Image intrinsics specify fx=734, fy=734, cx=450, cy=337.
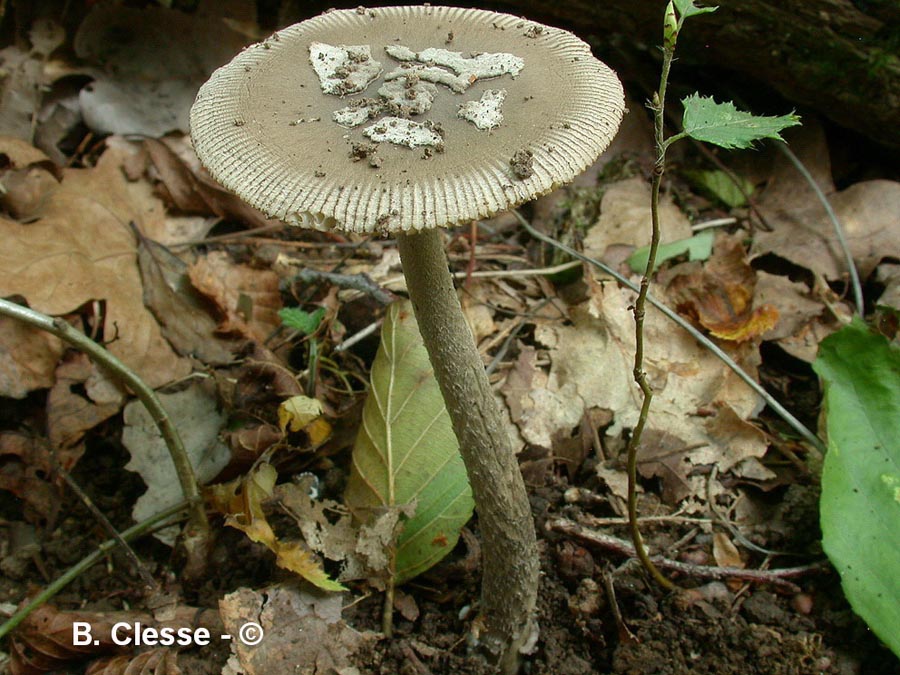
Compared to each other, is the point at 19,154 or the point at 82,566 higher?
the point at 19,154

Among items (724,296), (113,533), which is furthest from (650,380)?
(113,533)

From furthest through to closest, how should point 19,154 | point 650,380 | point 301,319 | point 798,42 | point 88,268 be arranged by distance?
point 19,154 → point 798,42 → point 88,268 → point 650,380 → point 301,319

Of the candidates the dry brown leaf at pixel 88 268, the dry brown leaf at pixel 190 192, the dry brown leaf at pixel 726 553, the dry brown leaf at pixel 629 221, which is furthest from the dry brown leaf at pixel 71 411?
the dry brown leaf at pixel 726 553

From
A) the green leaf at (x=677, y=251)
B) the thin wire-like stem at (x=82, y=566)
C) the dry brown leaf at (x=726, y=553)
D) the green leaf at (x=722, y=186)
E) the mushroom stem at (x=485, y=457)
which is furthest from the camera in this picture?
the green leaf at (x=722, y=186)

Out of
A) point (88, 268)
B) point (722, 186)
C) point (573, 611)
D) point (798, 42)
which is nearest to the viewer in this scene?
point (573, 611)

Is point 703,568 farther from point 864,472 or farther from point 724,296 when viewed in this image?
point 724,296

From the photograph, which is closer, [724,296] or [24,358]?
[24,358]

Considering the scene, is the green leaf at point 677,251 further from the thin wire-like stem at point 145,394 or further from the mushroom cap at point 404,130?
the thin wire-like stem at point 145,394
